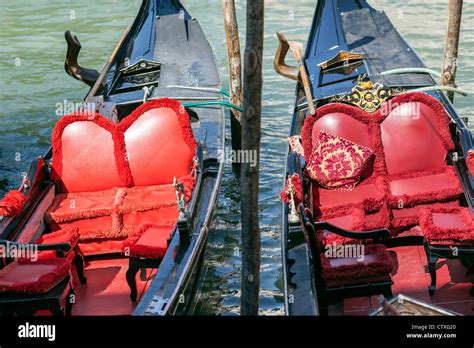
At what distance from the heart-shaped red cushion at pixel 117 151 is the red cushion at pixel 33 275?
84 centimetres

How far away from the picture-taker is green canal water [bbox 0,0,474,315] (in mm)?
5008

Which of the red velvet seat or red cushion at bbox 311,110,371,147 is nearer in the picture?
the red velvet seat

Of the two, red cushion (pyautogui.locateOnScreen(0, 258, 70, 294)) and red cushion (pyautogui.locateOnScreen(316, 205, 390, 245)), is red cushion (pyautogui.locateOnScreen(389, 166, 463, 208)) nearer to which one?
red cushion (pyautogui.locateOnScreen(316, 205, 390, 245))

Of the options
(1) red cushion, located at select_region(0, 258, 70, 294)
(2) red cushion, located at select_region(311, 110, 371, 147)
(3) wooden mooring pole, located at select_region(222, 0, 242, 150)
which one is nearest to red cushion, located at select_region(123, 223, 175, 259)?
(1) red cushion, located at select_region(0, 258, 70, 294)

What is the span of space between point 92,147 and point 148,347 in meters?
2.35

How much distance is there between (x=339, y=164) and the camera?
13.3ft

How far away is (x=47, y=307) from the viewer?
10.9ft

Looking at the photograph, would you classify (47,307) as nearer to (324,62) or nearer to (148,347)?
(148,347)

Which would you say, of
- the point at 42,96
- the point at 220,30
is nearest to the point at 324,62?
the point at 42,96

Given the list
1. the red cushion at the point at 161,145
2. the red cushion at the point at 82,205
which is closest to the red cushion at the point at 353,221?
the red cushion at the point at 161,145

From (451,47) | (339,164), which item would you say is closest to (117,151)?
(339,164)

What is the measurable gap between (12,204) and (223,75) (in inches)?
204

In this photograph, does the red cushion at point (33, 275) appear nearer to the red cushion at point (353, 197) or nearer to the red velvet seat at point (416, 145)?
the red cushion at point (353, 197)

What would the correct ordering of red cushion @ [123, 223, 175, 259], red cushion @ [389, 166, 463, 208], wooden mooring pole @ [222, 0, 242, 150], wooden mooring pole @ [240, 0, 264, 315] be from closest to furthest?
wooden mooring pole @ [240, 0, 264, 315], red cushion @ [123, 223, 175, 259], red cushion @ [389, 166, 463, 208], wooden mooring pole @ [222, 0, 242, 150]
